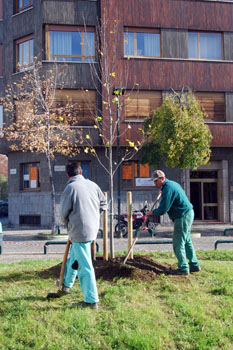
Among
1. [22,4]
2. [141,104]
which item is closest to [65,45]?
[22,4]

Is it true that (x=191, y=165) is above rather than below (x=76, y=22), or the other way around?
below

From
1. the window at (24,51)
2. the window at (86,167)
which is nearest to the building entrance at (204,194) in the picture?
the window at (86,167)

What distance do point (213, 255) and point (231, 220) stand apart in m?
12.5

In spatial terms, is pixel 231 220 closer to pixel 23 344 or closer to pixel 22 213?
pixel 22 213

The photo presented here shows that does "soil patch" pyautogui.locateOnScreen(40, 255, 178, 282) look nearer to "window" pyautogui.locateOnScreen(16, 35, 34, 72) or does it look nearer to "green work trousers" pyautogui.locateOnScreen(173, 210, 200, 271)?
"green work trousers" pyautogui.locateOnScreen(173, 210, 200, 271)

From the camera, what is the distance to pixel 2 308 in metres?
5.07

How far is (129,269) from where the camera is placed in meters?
6.58

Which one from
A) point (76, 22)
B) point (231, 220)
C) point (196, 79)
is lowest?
point (231, 220)

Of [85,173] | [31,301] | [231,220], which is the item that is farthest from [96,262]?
[231,220]

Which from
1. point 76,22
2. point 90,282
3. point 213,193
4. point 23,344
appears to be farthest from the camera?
point 213,193

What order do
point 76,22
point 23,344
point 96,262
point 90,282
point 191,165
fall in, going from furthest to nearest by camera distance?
1. point 76,22
2. point 191,165
3. point 96,262
4. point 90,282
5. point 23,344

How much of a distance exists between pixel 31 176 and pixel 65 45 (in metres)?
7.01

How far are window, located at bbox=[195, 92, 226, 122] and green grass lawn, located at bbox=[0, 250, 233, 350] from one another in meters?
16.1

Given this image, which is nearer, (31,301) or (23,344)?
(23,344)
